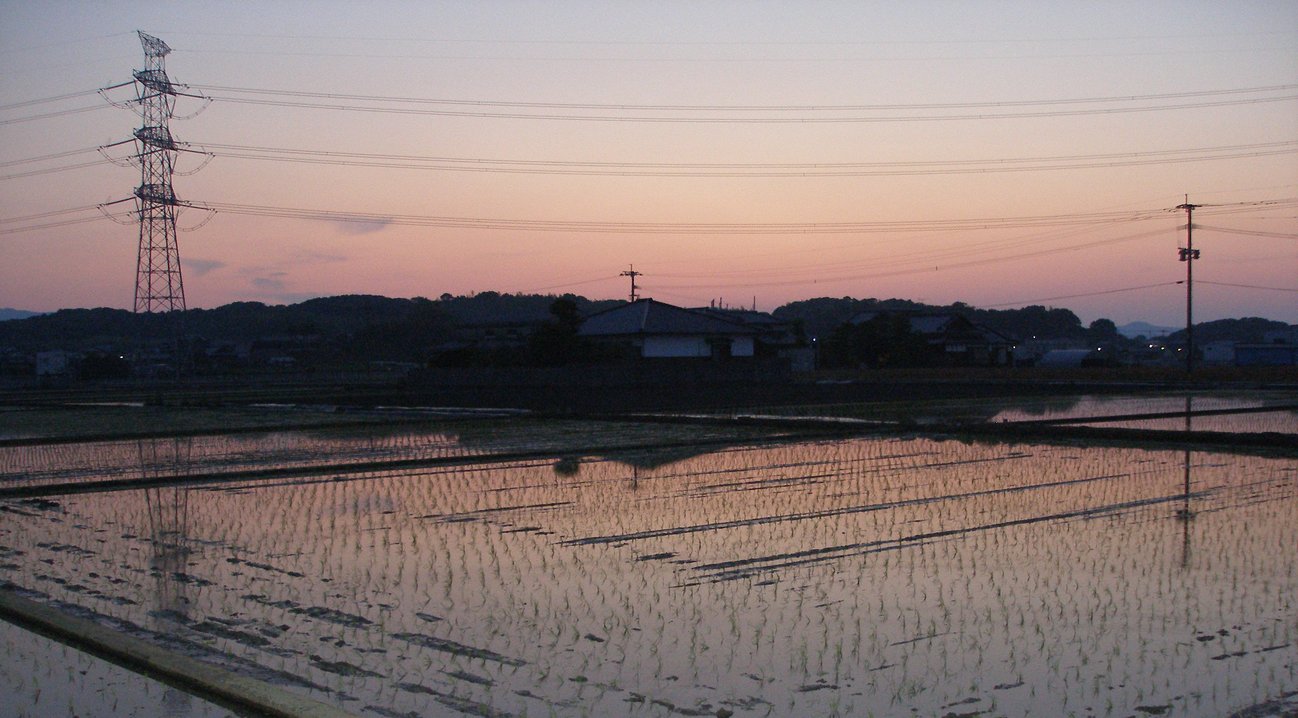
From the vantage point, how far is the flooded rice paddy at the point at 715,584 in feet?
15.2

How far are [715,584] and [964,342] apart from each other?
56.8 metres

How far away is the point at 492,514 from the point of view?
31.7 ft

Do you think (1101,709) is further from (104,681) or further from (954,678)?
(104,681)

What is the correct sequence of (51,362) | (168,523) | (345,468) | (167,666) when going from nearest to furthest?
(167,666)
(168,523)
(345,468)
(51,362)

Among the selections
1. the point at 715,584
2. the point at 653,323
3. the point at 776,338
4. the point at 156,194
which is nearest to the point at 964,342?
the point at 776,338

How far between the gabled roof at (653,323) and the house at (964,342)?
17.4m

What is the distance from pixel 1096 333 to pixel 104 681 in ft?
418

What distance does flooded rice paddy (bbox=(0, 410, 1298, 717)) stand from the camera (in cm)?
464

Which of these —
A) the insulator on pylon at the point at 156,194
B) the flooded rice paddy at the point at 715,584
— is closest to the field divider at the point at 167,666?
the flooded rice paddy at the point at 715,584

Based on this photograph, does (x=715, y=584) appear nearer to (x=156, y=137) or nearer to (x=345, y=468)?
(x=345, y=468)

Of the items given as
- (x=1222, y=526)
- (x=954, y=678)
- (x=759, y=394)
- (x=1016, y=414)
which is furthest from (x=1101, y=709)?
(x=759, y=394)

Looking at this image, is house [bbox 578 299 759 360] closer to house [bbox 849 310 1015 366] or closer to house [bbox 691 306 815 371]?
house [bbox 691 306 815 371]

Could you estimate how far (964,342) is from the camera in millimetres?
60219

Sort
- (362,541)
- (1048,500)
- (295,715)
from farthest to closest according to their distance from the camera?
(1048,500) → (362,541) → (295,715)
